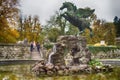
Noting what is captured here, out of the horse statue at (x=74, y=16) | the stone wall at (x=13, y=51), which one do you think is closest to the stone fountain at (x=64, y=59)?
the stone wall at (x=13, y=51)

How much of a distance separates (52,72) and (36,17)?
6746cm

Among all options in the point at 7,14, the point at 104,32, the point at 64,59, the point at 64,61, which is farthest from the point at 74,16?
the point at 64,61

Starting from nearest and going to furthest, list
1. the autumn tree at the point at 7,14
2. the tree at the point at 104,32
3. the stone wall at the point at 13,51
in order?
the stone wall at the point at 13,51 < the autumn tree at the point at 7,14 < the tree at the point at 104,32

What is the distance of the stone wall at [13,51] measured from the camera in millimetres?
48875

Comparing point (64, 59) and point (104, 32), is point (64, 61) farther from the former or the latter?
point (104, 32)

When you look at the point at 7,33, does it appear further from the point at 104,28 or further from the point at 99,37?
the point at 104,28

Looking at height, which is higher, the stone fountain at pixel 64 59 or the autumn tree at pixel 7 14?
the autumn tree at pixel 7 14

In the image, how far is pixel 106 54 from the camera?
53.2 metres

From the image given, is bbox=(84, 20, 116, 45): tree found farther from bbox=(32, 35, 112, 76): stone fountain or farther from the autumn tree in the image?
bbox=(32, 35, 112, 76): stone fountain

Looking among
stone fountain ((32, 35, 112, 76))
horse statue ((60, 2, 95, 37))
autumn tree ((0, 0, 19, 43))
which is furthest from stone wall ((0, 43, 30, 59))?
stone fountain ((32, 35, 112, 76))

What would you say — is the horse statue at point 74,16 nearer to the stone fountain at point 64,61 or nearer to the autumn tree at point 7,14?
the autumn tree at point 7,14

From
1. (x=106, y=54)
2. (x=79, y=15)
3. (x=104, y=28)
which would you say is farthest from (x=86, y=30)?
(x=104, y=28)

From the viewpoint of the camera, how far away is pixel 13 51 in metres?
50.0

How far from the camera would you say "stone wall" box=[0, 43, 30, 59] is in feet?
160
